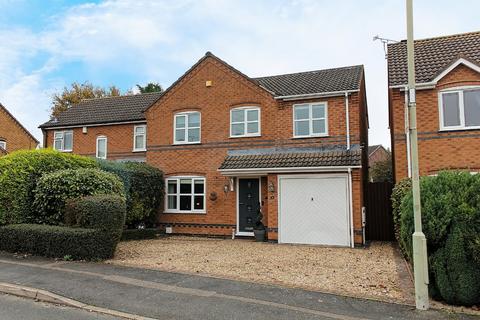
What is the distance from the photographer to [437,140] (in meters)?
13.5

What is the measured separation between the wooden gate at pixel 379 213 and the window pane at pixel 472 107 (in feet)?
14.3

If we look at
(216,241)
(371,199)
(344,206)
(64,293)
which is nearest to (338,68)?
(371,199)

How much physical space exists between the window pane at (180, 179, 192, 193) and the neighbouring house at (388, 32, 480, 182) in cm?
853

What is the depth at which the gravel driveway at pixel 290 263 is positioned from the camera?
802cm

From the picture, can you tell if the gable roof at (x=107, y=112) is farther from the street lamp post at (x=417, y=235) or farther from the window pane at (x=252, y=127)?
the street lamp post at (x=417, y=235)

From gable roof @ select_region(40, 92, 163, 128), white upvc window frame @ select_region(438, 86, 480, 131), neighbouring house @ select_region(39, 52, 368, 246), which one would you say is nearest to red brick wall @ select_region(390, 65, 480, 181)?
white upvc window frame @ select_region(438, 86, 480, 131)

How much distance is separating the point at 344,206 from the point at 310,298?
748 centimetres

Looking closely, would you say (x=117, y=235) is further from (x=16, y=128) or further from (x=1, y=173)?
(x=16, y=128)

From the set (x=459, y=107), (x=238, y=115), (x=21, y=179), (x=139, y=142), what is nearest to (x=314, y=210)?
(x=238, y=115)

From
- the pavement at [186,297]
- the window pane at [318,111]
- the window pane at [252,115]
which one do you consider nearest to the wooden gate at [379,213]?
the window pane at [318,111]

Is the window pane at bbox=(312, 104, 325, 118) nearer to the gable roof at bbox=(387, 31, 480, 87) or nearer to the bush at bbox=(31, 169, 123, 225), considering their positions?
the gable roof at bbox=(387, 31, 480, 87)

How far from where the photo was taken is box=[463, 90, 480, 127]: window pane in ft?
43.0

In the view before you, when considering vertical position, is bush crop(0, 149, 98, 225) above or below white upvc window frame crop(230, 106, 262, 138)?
below

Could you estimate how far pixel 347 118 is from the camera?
14.9 m
